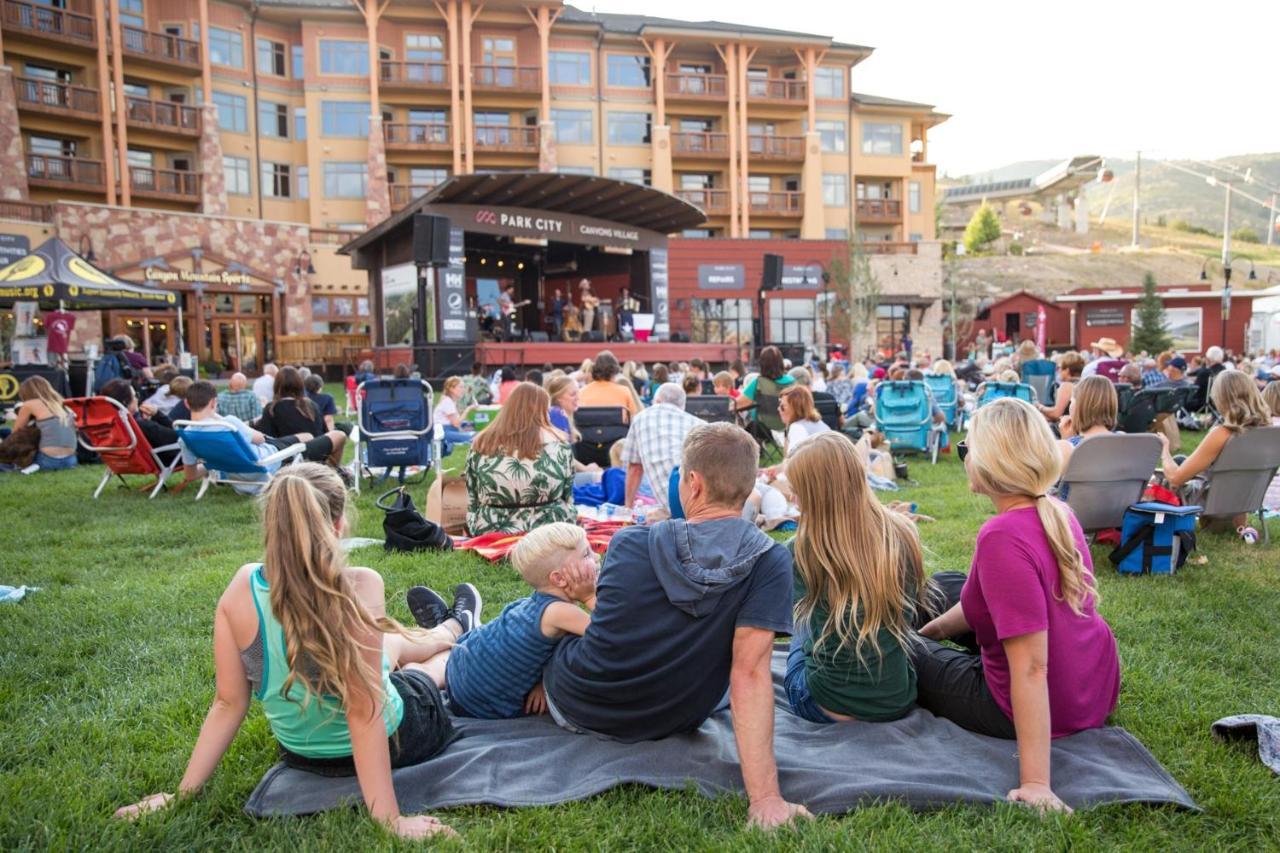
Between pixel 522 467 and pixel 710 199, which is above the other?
pixel 710 199

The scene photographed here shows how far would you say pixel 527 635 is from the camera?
3.18 metres

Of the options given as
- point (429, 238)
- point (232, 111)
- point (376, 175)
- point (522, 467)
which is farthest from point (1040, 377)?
point (232, 111)

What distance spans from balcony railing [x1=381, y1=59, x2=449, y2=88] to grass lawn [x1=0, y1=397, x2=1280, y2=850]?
32079 millimetres

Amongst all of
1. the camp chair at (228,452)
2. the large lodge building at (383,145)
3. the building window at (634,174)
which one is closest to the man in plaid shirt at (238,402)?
the camp chair at (228,452)

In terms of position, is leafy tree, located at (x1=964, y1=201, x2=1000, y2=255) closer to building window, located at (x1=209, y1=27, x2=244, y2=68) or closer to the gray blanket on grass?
building window, located at (x1=209, y1=27, x2=244, y2=68)

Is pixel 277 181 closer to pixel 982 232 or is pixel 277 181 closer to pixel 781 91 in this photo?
pixel 781 91

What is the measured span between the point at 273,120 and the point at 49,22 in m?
7.54

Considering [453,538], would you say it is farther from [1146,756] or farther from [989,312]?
[989,312]

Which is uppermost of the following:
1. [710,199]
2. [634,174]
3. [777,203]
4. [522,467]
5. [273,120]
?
[273,120]

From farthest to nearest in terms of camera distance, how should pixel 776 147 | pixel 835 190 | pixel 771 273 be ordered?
pixel 835 190
pixel 776 147
pixel 771 273

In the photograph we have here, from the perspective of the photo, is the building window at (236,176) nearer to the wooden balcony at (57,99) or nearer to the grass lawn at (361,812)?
the wooden balcony at (57,99)

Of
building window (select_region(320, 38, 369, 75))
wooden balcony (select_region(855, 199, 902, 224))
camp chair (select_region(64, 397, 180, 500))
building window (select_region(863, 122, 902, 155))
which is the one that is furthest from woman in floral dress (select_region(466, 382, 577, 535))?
building window (select_region(863, 122, 902, 155))

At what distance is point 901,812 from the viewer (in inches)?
104

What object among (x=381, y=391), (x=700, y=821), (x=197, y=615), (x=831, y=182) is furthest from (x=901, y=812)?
(x=831, y=182)
